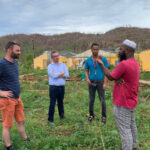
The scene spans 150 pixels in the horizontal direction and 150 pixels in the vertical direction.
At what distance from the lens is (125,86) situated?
272 cm

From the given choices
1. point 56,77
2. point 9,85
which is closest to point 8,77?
point 9,85

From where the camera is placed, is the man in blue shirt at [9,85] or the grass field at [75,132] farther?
the grass field at [75,132]

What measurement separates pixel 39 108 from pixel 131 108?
13.6 feet

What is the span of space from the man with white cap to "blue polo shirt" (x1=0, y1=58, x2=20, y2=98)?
149 cm

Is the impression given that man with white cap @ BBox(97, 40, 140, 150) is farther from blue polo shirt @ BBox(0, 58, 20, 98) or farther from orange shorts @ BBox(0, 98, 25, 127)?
orange shorts @ BBox(0, 98, 25, 127)

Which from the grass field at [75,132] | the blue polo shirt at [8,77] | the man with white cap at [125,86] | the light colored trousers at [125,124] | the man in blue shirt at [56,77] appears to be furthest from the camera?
the man in blue shirt at [56,77]

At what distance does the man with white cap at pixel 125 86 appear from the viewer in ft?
A: 8.66

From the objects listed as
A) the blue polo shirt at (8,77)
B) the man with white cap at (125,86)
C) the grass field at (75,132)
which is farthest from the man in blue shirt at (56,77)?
the man with white cap at (125,86)

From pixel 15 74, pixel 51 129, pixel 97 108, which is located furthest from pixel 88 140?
pixel 97 108

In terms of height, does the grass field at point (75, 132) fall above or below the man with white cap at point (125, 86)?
below

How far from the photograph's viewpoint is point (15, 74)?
126 inches

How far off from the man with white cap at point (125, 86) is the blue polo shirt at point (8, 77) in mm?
1495

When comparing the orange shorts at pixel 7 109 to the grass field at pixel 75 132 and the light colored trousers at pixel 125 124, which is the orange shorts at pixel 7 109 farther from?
the light colored trousers at pixel 125 124

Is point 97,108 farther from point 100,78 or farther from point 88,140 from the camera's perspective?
point 88,140
